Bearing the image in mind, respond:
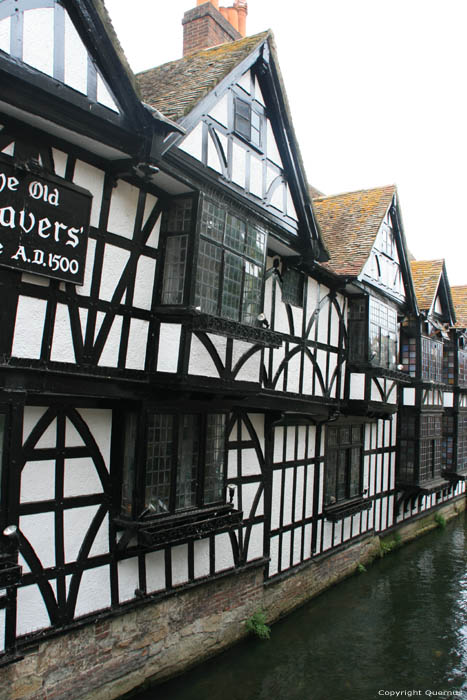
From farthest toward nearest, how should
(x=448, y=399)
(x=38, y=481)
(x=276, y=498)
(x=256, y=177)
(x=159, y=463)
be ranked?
(x=448, y=399), (x=276, y=498), (x=256, y=177), (x=159, y=463), (x=38, y=481)

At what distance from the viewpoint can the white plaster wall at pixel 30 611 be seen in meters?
6.11

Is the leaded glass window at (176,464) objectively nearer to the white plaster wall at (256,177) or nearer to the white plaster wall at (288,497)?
the white plaster wall at (288,497)

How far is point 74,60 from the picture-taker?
586 cm

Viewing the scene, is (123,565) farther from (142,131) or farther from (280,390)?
(142,131)

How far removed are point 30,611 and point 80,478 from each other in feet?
4.97

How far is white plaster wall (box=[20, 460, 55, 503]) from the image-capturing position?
620 centimetres

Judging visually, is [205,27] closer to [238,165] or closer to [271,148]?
[271,148]

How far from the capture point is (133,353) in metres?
7.14

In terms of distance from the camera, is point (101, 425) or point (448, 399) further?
point (448, 399)

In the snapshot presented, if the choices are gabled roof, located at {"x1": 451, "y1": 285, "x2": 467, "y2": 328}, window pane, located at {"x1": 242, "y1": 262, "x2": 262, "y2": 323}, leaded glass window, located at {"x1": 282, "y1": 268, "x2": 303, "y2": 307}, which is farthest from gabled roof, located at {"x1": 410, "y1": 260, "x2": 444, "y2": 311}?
window pane, located at {"x1": 242, "y1": 262, "x2": 262, "y2": 323}

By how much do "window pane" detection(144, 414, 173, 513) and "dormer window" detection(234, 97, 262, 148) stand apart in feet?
14.7

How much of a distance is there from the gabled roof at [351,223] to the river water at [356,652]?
7.06 m

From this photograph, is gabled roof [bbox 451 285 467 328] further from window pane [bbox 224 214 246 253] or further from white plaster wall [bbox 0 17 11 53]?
white plaster wall [bbox 0 17 11 53]

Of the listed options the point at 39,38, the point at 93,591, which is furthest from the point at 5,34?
the point at 93,591
